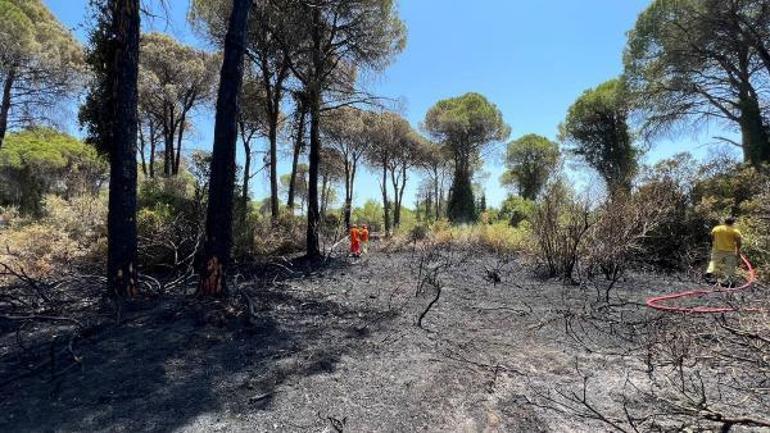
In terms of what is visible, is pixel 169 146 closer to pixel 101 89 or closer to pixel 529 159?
pixel 101 89

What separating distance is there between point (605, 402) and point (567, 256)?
5.67 m

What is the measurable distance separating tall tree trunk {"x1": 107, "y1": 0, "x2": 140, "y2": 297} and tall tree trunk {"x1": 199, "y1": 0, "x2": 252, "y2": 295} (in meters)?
1.01

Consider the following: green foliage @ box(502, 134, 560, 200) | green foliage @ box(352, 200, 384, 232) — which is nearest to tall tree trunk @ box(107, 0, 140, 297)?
green foliage @ box(352, 200, 384, 232)

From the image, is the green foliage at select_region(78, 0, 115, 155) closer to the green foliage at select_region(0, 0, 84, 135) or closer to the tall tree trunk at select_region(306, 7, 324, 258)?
the tall tree trunk at select_region(306, 7, 324, 258)

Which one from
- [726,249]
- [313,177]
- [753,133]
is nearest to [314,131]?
[313,177]

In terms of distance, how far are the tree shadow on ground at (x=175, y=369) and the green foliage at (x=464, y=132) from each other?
80.5 feet

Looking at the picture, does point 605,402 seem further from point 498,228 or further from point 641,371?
point 498,228

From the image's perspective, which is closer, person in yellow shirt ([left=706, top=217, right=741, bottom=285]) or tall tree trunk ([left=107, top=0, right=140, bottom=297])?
tall tree trunk ([left=107, top=0, right=140, bottom=297])

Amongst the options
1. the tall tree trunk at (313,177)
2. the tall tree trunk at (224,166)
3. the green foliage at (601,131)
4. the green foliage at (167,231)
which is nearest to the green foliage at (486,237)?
the tall tree trunk at (313,177)

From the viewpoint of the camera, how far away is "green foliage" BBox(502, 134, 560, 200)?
3834cm

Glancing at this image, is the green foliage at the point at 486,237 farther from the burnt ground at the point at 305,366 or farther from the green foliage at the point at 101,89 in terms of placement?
the green foliage at the point at 101,89

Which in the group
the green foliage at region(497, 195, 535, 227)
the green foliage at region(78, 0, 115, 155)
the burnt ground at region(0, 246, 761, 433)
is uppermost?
the green foliage at region(78, 0, 115, 155)

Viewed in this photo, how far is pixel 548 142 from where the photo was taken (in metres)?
38.9

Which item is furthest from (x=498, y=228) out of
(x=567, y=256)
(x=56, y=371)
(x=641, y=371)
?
(x=56, y=371)
